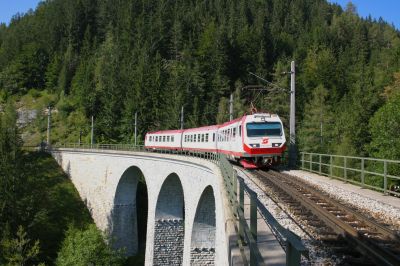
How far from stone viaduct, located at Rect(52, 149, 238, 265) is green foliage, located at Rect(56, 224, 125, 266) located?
7.49 feet

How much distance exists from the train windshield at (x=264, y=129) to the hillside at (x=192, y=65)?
1198cm

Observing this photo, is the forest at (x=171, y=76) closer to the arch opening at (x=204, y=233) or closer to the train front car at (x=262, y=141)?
the train front car at (x=262, y=141)

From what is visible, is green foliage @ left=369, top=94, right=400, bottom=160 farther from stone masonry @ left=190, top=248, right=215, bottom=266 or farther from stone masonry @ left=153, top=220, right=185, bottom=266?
stone masonry @ left=153, top=220, right=185, bottom=266

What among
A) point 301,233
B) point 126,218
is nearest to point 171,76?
point 126,218

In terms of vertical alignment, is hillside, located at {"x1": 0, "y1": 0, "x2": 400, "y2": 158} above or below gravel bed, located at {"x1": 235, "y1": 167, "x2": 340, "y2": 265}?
above

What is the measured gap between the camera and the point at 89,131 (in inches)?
3046

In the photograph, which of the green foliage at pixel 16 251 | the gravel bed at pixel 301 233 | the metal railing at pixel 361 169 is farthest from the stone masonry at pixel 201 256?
the green foliage at pixel 16 251

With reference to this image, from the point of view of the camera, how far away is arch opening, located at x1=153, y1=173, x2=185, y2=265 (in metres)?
28.0

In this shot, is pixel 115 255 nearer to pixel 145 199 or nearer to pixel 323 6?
pixel 145 199

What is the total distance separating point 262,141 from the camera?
19.5 meters

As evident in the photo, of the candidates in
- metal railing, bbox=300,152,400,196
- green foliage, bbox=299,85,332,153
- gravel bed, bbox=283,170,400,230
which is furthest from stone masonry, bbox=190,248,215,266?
green foliage, bbox=299,85,332,153

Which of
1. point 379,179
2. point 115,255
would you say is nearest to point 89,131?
point 115,255

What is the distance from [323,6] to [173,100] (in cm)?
7583

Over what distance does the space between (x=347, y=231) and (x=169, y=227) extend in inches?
902
